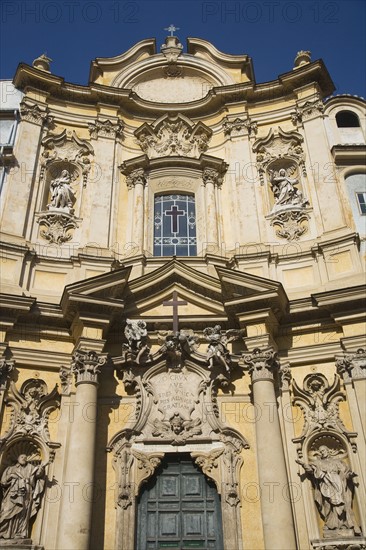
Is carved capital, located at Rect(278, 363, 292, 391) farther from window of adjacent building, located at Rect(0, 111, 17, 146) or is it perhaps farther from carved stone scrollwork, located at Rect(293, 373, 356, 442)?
window of adjacent building, located at Rect(0, 111, 17, 146)

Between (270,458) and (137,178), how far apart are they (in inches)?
302

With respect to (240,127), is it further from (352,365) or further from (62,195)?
(352,365)

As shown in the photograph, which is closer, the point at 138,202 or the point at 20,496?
the point at 20,496

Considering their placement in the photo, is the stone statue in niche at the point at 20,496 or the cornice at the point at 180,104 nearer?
the stone statue in niche at the point at 20,496

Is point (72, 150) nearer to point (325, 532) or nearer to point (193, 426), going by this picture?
point (193, 426)

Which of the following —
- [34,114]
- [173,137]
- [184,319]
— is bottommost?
[184,319]

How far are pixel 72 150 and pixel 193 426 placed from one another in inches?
314

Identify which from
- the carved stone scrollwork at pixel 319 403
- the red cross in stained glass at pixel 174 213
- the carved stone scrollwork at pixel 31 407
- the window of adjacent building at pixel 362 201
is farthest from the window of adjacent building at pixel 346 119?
the carved stone scrollwork at pixel 31 407

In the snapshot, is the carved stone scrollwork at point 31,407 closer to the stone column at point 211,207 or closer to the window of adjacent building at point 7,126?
the stone column at point 211,207

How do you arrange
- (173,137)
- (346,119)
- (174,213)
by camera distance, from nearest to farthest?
(174,213), (346,119), (173,137)

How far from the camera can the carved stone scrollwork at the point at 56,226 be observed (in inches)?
509

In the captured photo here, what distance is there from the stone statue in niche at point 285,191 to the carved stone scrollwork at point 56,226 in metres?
4.90

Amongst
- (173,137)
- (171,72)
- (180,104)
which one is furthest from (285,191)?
(171,72)

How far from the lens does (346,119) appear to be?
14.5m
